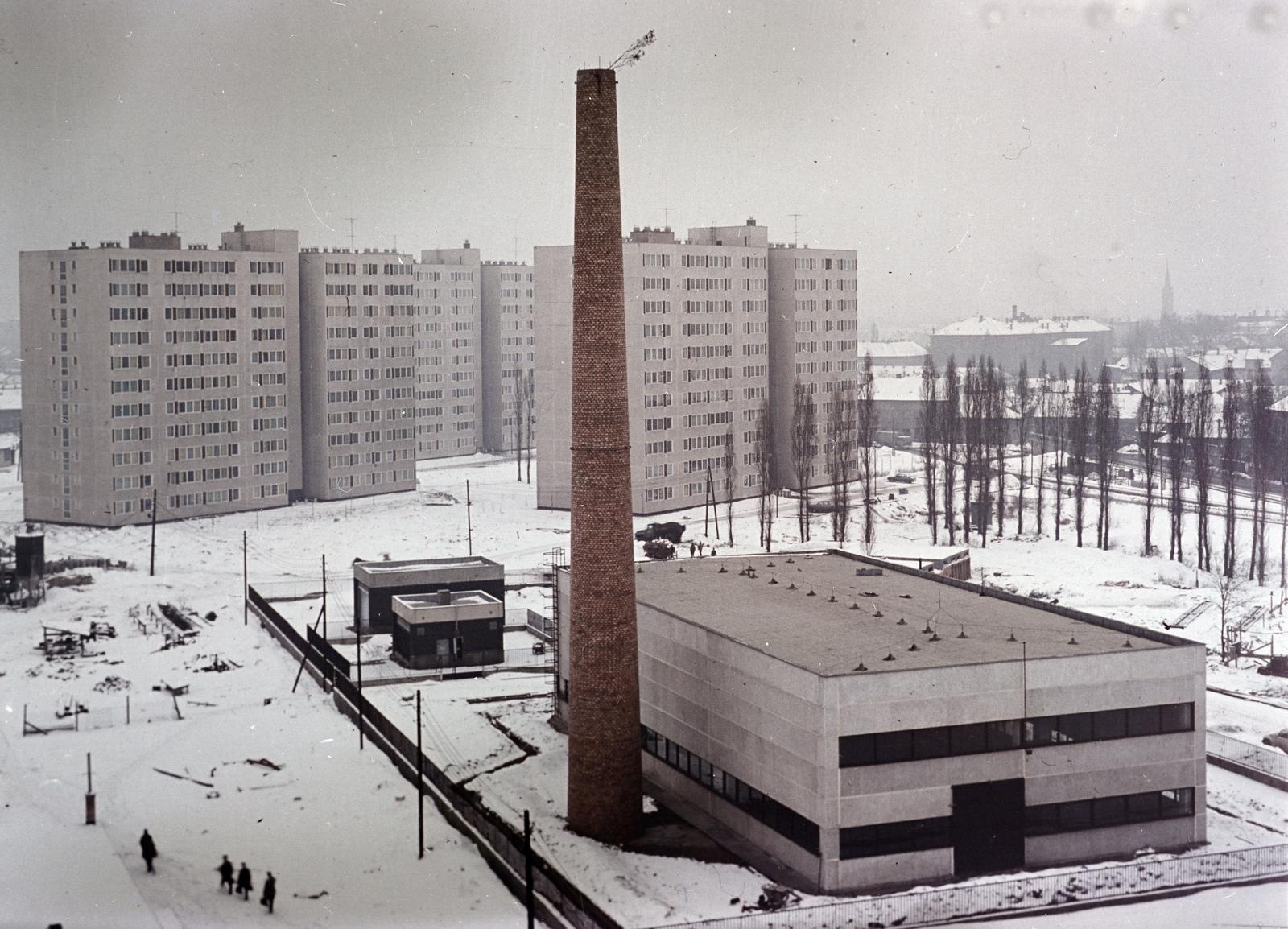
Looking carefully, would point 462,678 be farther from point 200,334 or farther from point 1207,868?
point 200,334

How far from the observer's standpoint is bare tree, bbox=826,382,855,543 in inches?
2308

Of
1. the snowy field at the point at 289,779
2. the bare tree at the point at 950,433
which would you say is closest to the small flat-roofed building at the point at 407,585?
the snowy field at the point at 289,779

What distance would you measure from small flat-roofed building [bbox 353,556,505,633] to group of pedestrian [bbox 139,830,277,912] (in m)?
17.7

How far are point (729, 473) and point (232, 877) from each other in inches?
1640

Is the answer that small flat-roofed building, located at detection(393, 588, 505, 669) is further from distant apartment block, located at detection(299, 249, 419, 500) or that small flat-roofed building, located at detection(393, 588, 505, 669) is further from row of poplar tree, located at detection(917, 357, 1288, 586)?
distant apartment block, located at detection(299, 249, 419, 500)

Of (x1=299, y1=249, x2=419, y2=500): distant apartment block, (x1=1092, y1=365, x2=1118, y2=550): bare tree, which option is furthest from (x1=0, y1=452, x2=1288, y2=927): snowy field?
(x1=299, y1=249, x2=419, y2=500): distant apartment block

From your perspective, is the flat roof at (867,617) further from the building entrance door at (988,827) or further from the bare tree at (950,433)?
the bare tree at (950,433)

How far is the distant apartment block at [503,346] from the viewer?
313 ft

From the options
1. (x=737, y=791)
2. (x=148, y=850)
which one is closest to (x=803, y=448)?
(x=737, y=791)

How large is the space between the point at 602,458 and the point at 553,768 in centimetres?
793

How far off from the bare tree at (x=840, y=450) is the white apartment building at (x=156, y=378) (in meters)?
25.8

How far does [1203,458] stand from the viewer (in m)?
52.6

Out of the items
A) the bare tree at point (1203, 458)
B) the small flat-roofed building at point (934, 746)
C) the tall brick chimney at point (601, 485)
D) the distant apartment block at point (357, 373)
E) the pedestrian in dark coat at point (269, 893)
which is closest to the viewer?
the small flat-roofed building at point (934, 746)

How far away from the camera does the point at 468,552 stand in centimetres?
5634
